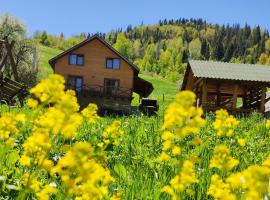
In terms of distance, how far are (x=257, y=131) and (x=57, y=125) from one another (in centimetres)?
865

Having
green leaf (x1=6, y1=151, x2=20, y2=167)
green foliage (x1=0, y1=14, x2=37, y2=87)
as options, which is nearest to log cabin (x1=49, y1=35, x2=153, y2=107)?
green foliage (x1=0, y1=14, x2=37, y2=87)

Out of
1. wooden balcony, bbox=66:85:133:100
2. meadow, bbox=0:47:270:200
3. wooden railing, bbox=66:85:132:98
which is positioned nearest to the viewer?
meadow, bbox=0:47:270:200

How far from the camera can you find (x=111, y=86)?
163 feet

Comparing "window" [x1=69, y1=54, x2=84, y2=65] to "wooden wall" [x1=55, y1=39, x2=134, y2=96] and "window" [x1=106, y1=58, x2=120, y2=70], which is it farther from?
"window" [x1=106, y1=58, x2=120, y2=70]

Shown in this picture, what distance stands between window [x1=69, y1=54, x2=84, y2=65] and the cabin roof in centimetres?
2094

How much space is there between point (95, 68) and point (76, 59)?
2440 mm

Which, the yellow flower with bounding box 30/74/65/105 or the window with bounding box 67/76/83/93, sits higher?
the window with bounding box 67/76/83/93

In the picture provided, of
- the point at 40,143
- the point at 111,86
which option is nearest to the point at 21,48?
the point at 111,86

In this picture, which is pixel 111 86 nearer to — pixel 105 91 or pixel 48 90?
pixel 105 91

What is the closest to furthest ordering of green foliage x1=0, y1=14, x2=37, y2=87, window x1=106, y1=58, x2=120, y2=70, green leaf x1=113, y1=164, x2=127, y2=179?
green leaf x1=113, y1=164, x2=127, y2=179 < window x1=106, y1=58, x2=120, y2=70 < green foliage x1=0, y1=14, x2=37, y2=87

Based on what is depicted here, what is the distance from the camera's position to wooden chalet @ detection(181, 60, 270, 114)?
29.1 metres

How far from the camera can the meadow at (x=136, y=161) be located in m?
2.04

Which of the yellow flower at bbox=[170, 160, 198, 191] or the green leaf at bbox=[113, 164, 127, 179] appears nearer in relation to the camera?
the yellow flower at bbox=[170, 160, 198, 191]

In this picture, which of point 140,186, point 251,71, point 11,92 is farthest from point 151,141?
point 251,71
